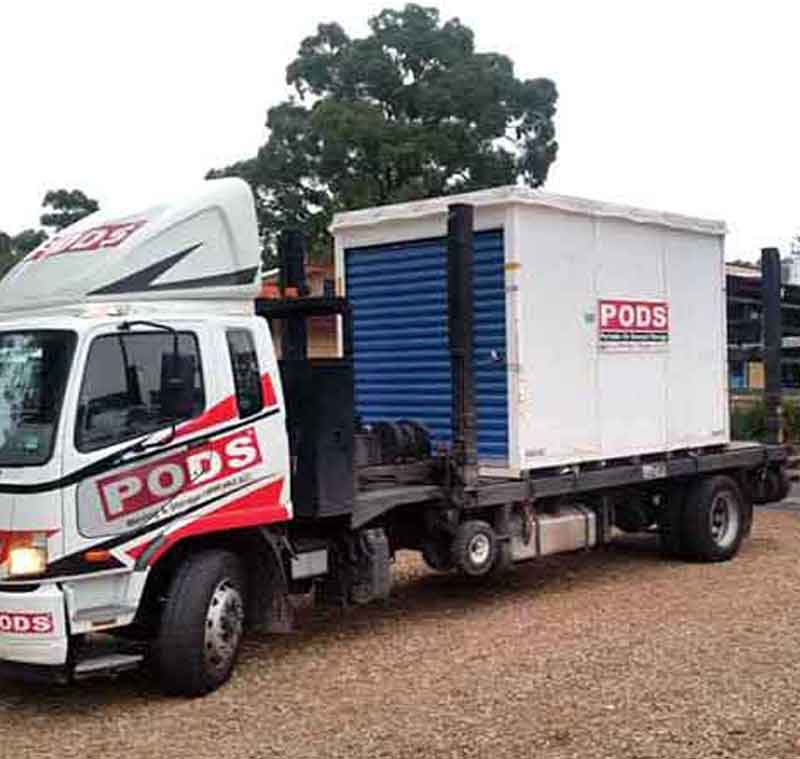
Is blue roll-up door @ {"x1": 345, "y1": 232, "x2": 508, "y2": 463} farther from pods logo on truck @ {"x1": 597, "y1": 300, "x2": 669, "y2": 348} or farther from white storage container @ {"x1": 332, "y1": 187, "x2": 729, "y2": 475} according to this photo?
pods logo on truck @ {"x1": 597, "y1": 300, "x2": 669, "y2": 348}

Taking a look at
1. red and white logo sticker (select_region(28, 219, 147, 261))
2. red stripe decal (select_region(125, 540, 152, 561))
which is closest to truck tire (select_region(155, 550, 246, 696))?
red stripe decal (select_region(125, 540, 152, 561))

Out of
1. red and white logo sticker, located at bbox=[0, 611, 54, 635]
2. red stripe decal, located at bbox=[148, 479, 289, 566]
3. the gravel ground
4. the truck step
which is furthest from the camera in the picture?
red stripe decal, located at bbox=[148, 479, 289, 566]

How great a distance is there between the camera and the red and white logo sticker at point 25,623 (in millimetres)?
6668

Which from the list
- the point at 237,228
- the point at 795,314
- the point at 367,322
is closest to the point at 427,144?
the point at 795,314

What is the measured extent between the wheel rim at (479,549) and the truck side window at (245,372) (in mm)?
2351

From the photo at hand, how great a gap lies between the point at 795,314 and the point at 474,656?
15.8m

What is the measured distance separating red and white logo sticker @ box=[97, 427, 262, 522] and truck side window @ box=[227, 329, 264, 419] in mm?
165

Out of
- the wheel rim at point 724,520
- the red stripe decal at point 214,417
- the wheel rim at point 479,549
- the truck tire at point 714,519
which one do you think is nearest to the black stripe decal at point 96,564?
the red stripe decal at point 214,417

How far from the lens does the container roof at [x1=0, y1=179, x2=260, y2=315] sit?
745 centimetres

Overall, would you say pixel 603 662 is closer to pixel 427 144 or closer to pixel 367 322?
pixel 367 322

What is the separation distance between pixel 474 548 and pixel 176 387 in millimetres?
3147

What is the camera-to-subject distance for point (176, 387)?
7.21 m

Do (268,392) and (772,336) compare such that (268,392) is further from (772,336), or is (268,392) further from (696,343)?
(772,336)

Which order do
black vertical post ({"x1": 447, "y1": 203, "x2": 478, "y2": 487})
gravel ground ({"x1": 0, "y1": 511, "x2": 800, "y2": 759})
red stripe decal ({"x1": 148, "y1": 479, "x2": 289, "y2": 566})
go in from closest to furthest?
gravel ground ({"x1": 0, "y1": 511, "x2": 800, "y2": 759}) < red stripe decal ({"x1": 148, "y1": 479, "x2": 289, "y2": 566}) < black vertical post ({"x1": 447, "y1": 203, "x2": 478, "y2": 487})
